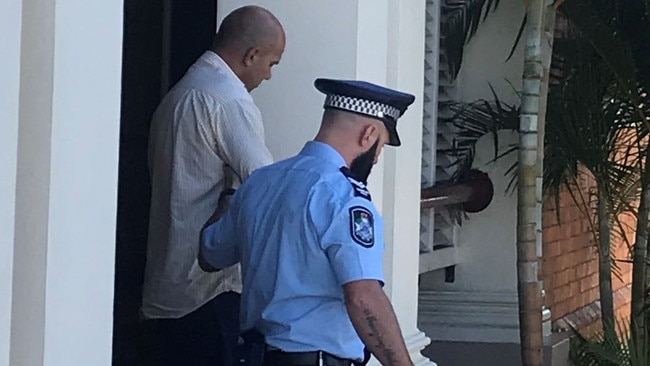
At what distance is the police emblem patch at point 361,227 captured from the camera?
317 cm

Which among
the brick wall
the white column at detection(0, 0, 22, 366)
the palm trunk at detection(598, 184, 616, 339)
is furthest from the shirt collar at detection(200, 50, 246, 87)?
the brick wall

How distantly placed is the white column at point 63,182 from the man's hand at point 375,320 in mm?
617

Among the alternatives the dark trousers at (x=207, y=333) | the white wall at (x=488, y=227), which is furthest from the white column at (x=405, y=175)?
the white wall at (x=488, y=227)

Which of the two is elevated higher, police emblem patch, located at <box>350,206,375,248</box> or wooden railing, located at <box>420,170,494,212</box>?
wooden railing, located at <box>420,170,494,212</box>

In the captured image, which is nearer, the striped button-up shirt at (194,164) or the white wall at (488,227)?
the striped button-up shirt at (194,164)

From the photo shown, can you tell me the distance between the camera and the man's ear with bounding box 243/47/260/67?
155 inches

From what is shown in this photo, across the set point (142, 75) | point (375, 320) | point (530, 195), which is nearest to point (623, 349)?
point (530, 195)

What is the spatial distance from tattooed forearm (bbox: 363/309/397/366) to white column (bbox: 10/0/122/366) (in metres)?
0.66

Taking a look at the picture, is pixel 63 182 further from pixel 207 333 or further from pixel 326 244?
pixel 207 333

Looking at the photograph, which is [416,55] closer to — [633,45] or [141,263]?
[141,263]

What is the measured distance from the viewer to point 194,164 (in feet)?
12.8

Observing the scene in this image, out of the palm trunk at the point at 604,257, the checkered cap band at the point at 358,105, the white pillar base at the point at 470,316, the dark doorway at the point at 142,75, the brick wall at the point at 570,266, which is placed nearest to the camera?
the checkered cap band at the point at 358,105

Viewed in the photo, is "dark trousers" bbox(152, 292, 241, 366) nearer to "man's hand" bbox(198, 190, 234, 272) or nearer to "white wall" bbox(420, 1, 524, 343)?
"man's hand" bbox(198, 190, 234, 272)

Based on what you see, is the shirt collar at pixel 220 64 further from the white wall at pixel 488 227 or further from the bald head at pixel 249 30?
the white wall at pixel 488 227
